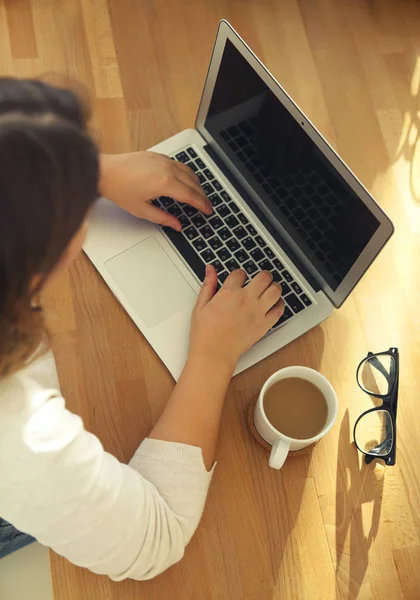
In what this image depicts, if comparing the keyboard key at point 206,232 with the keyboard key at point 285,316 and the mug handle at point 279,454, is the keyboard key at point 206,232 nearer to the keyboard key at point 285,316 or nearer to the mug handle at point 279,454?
the keyboard key at point 285,316

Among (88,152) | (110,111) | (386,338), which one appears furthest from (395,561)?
(110,111)

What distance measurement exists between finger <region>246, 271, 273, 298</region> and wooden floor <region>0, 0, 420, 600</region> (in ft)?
0.34

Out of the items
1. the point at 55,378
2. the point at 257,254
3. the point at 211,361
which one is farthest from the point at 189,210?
the point at 55,378

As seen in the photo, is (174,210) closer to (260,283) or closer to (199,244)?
(199,244)

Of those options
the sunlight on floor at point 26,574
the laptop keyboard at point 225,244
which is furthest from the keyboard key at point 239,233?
the sunlight on floor at point 26,574

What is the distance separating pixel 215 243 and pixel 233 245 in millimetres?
28

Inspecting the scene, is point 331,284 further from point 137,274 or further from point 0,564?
point 0,564

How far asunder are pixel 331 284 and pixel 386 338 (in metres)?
0.13

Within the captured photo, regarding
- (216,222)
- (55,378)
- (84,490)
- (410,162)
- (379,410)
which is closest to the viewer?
(84,490)

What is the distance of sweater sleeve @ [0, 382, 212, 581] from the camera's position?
706 mm

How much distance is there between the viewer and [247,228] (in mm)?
1051

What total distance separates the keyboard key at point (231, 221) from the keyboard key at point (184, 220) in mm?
61

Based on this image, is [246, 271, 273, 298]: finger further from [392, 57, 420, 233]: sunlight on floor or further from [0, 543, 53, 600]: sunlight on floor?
[0, 543, 53, 600]: sunlight on floor

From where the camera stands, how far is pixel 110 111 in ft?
3.78
